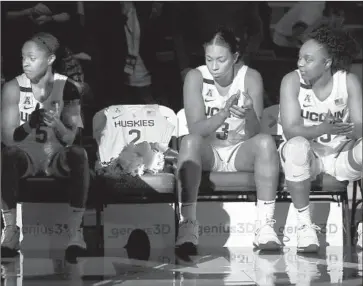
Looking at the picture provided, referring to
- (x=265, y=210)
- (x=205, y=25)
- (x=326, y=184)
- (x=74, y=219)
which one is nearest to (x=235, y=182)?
(x=265, y=210)

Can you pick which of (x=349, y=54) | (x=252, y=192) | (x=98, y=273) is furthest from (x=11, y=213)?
(x=349, y=54)

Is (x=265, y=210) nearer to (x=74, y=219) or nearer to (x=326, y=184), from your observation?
(x=326, y=184)

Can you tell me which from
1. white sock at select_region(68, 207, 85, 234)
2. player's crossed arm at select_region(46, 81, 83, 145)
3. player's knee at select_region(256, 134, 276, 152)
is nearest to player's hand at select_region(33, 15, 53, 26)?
player's crossed arm at select_region(46, 81, 83, 145)

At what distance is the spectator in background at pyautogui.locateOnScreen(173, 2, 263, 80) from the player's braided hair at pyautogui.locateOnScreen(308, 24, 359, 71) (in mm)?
575

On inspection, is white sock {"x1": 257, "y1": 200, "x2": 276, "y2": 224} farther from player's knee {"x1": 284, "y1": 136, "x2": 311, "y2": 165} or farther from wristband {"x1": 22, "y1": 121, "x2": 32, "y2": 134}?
wristband {"x1": 22, "y1": 121, "x2": 32, "y2": 134}

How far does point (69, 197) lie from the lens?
5.09 m

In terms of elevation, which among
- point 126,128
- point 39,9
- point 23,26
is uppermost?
point 39,9

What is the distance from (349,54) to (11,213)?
8.18 feet

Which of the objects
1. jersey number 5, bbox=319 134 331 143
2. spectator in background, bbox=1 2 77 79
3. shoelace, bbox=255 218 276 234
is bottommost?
shoelace, bbox=255 218 276 234

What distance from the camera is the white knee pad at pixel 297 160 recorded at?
→ 4.95m

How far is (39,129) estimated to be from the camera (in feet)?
17.4

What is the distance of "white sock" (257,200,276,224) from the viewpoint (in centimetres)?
502

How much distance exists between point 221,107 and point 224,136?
0.20m

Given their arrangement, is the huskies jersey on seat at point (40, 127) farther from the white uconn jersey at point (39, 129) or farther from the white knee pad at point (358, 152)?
the white knee pad at point (358, 152)
